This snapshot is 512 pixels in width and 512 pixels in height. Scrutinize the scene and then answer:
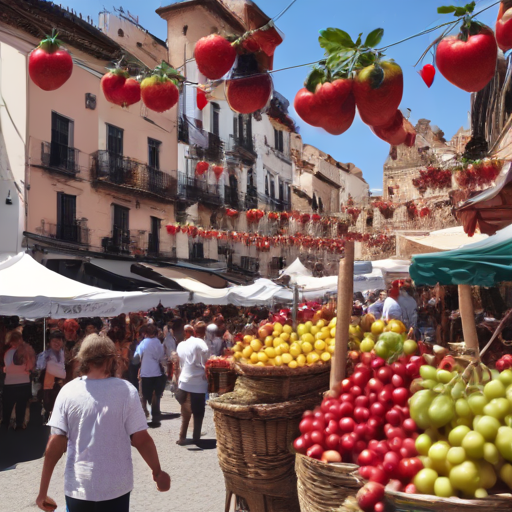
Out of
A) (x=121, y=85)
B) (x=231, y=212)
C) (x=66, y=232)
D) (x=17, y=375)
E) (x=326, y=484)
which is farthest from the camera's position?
(x=231, y=212)

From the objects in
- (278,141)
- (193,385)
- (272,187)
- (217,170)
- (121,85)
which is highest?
(278,141)

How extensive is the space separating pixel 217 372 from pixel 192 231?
23075 millimetres

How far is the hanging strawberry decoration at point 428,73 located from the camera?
3235mm

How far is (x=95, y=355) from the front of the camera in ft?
11.4

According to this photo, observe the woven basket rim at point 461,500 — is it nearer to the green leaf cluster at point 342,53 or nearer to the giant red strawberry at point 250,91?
the green leaf cluster at point 342,53

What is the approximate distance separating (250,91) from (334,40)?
30.0 inches

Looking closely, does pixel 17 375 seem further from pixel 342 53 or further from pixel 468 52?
pixel 468 52

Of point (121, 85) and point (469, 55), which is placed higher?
point (121, 85)

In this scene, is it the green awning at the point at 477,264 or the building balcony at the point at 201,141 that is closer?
the green awning at the point at 477,264

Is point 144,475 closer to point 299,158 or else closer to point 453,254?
point 453,254

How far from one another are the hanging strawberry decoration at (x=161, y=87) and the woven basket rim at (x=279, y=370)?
1.85 metres

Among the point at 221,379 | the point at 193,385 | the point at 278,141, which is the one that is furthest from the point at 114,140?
the point at 221,379

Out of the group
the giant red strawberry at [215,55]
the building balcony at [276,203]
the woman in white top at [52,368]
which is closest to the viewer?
the giant red strawberry at [215,55]

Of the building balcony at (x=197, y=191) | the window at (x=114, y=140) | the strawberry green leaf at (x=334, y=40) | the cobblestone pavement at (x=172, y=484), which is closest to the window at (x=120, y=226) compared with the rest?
the window at (x=114, y=140)
